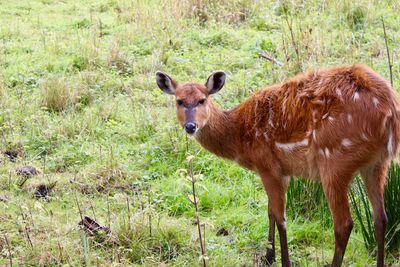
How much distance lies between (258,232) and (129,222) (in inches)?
37.8

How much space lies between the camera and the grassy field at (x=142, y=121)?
5172 millimetres

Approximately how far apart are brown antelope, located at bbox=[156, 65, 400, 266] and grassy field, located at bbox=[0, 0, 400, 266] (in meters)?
0.41

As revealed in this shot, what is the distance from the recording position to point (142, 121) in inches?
277

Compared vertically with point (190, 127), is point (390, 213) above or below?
below

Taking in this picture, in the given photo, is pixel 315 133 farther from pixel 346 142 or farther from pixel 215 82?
pixel 215 82

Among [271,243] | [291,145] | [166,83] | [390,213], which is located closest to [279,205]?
[271,243]

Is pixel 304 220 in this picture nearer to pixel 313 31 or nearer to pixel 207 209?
pixel 207 209

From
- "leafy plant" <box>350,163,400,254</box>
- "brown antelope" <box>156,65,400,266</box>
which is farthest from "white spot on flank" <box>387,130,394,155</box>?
"leafy plant" <box>350,163,400,254</box>

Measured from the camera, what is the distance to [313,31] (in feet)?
27.8

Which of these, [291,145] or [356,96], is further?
[291,145]

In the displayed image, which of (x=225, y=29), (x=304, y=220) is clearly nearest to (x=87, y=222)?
(x=304, y=220)

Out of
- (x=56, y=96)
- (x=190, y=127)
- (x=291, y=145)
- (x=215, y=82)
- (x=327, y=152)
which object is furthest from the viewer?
(x=56, y=96)

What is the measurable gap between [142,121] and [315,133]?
265 cm

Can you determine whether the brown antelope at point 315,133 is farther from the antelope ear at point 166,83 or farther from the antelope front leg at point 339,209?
the antelope ear at point 166,83
